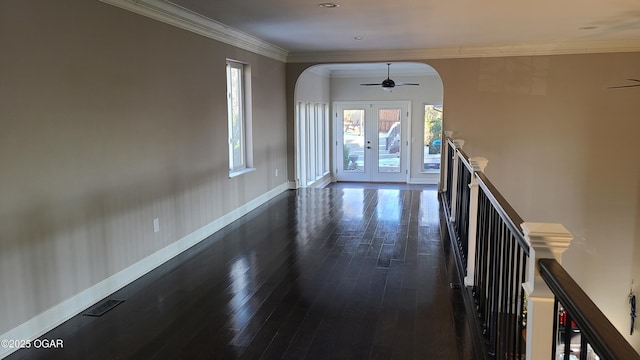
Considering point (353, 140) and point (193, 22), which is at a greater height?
point (193, 22)

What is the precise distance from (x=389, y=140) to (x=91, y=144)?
400 inches

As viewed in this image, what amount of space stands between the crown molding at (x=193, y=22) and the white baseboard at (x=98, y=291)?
7.05ft

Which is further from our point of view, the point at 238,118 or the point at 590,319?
the point at 238,118

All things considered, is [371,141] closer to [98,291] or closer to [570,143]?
[570,143]

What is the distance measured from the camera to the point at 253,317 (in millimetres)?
3326

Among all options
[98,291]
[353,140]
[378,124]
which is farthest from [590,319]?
[353,140]

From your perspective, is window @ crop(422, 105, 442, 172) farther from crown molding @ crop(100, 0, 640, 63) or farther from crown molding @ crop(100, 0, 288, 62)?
crown molding @ crop(100, 0, 288, 62)

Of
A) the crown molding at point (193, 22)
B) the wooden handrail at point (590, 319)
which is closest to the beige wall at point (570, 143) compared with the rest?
the crown molding at point (193, 22)

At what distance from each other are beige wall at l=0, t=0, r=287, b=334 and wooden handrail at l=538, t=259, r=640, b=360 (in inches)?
116

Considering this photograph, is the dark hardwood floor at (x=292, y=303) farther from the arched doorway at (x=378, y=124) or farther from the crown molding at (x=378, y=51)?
the arched doorway at (x=378, y=124)

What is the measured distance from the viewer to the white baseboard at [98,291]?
3.01 metres

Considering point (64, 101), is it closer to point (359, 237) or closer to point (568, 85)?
point (359, 237)

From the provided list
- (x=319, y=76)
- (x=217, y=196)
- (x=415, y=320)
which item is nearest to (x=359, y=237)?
→ (x=217, y=196)

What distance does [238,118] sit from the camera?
6750 millimetres
